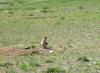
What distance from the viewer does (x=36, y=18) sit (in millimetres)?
32094

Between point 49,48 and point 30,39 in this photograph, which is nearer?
point 49,48

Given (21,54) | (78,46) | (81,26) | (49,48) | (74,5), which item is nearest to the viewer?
(21,54)

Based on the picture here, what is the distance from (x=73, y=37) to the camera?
22.5 m

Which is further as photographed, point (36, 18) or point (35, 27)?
point (36, 18)

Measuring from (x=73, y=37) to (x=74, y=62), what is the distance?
7056 millimetres

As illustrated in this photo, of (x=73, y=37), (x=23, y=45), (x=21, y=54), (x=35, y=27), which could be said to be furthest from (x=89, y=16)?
(x=21, y=54)

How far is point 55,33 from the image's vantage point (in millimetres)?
24453

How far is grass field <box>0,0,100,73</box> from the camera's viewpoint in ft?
49.0

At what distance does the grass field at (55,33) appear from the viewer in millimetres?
14922

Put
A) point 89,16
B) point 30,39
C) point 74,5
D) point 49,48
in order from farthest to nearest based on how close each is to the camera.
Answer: point 74,5 → point 89,16 → point 30,39 → point 49,48

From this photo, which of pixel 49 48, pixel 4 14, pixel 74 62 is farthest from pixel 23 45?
pixel 4 14

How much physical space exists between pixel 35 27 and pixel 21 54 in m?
10.2

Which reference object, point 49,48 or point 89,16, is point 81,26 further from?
point 49,48

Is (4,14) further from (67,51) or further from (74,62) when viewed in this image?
(74,62)
